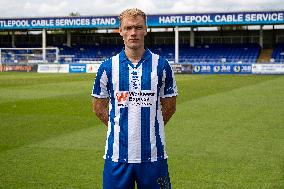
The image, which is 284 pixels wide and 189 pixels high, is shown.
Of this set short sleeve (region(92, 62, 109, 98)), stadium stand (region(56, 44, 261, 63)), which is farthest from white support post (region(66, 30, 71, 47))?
short sleeve (region(92, 62, 109, 98))

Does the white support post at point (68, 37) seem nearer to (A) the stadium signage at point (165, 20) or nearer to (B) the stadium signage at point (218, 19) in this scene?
(A) the stadium signage at point (165, 20)

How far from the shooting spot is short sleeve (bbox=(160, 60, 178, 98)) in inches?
162

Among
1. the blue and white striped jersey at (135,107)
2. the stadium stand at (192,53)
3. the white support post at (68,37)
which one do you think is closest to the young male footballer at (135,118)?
the blue and white striped jersey at (135,107)

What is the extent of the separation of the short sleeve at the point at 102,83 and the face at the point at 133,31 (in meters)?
0.29

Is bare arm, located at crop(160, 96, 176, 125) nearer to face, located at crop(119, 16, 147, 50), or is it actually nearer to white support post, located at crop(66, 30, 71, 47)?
face, located at crop(119, 16, 147, 50)

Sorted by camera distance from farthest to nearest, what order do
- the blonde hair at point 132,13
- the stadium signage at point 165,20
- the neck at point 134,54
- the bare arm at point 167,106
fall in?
the stadium signage at point 165,20
the bare arm at point 167,106
the neck at point 134,54
the blonde hair at point 132,13

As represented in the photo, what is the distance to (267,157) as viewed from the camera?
8.95 m

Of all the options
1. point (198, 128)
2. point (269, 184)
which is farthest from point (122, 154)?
point (198, 128)

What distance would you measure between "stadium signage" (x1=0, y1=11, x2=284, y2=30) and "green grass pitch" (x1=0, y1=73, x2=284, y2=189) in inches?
1442

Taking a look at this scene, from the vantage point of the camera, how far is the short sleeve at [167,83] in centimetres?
413

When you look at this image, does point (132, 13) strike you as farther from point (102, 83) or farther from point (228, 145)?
point (228, 145)

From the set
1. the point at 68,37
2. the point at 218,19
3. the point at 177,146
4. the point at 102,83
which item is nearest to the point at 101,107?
the point at 102,83

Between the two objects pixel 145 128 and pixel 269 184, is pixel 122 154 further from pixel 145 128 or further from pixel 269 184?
pixel 269 184

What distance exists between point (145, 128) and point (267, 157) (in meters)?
5.44
